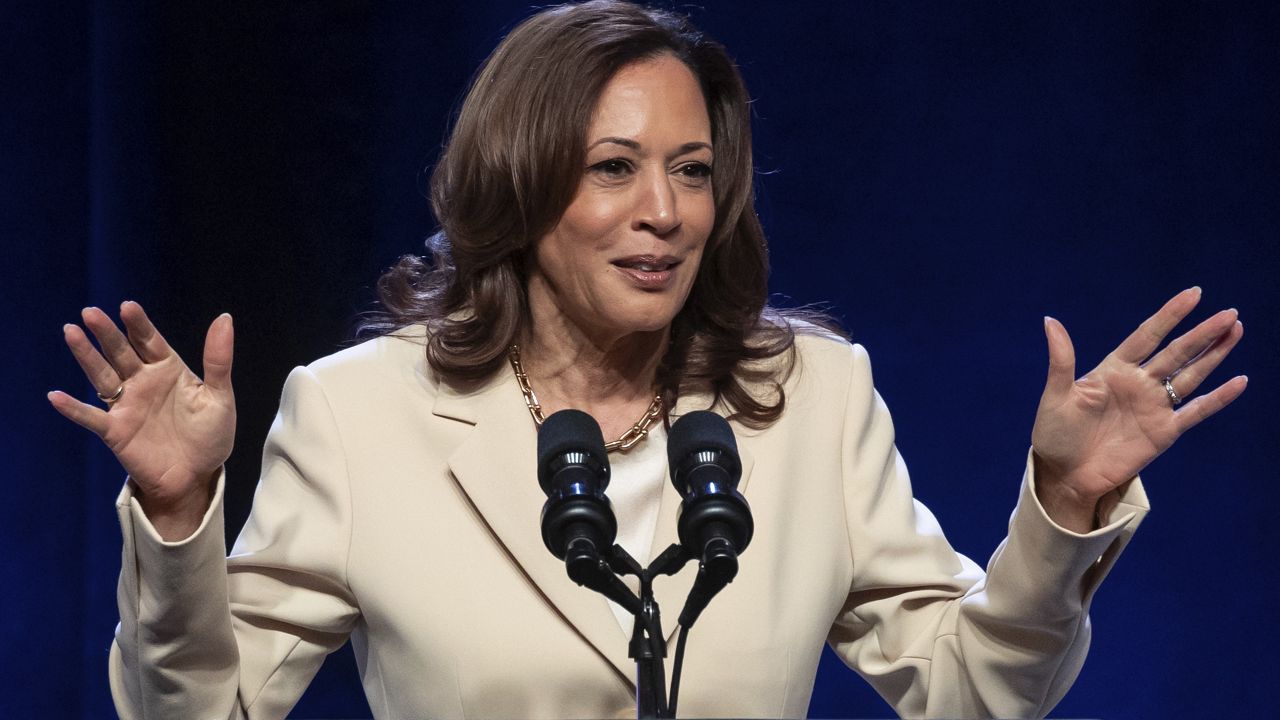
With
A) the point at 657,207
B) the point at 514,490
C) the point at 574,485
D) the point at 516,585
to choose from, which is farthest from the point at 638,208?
the point at 574,485

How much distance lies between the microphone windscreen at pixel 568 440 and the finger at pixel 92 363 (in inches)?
20.2

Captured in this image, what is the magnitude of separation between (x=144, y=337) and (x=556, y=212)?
621 mm

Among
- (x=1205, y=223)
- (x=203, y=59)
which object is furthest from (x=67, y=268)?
(x=1205, y=223)

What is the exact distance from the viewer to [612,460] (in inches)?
84.2

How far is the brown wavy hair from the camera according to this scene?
2064mm

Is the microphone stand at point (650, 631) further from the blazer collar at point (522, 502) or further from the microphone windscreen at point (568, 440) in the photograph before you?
the blazer collar at point (522, 502)

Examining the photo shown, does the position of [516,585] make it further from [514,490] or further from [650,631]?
[650,631]

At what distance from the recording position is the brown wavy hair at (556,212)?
2.06m

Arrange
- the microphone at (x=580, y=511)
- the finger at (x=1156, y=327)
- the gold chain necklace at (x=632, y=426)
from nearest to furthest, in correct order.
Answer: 1. the microphone at (x=580, y=511)
2. the finger at (x=1156, y=327)
3. the gold chain necklace at (x=632, y=426)

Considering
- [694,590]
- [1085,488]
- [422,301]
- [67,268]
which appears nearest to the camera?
[694,590]

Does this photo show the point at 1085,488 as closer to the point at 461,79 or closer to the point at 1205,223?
the point at 1205,223

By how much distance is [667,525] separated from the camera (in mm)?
1995

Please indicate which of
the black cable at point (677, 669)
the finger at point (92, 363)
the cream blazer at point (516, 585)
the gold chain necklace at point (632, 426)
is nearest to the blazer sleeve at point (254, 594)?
the cream blazer at point (516, 585)

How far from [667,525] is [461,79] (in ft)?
4.59
